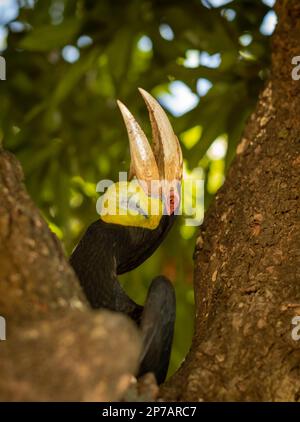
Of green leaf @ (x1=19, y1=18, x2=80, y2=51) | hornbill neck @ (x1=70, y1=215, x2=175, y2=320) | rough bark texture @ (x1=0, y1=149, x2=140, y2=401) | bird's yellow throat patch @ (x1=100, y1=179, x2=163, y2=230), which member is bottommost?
hornbill neck @ (x1=70, y1=215, x2=175, y2=320)

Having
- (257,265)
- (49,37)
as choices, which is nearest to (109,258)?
(257,265)

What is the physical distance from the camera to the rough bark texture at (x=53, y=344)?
122cm

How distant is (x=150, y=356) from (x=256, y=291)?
1.08 feet

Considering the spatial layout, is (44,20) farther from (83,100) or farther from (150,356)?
(150,356)

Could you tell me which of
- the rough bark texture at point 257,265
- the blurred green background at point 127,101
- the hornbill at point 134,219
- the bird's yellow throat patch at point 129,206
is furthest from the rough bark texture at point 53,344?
the blurred green background at point 127,101

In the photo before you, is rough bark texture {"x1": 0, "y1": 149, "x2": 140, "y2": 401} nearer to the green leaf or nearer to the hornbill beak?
A: the hornbill beak

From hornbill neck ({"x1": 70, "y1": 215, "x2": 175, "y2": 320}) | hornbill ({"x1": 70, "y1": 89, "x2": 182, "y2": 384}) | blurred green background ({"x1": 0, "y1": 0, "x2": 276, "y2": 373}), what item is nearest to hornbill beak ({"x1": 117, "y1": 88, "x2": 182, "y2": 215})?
hornbill ({"x1": 70, "y1": 89, "x2": 182, "y2": 384})

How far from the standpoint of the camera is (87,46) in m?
3.54

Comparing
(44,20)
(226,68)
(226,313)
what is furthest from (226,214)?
(44,20)

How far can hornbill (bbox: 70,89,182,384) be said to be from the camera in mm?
2141

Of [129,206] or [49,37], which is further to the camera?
[49,37]

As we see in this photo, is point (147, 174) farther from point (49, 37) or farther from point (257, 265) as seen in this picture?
point (49, 37)

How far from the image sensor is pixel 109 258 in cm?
221

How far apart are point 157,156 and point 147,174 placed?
0.07 m
